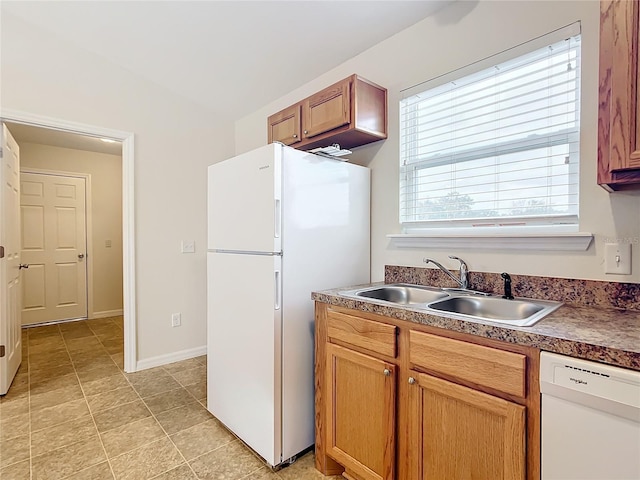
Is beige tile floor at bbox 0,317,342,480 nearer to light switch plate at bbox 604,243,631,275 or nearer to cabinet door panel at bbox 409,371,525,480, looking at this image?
cabinet door panel at bbox 409,371,525,480

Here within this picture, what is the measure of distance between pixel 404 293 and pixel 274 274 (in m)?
0.76

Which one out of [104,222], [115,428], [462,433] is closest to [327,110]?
[462,433]

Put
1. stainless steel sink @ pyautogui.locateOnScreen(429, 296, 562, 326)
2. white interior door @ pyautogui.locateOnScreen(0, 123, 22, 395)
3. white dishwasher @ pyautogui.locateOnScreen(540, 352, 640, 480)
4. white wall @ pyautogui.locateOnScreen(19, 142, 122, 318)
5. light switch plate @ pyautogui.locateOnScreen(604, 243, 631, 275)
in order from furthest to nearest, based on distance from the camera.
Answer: white wall @ pyautogui.locateOnScreen(19, 142, 122, 318), white interior door @ pyautogui.locateOnScreen(0, 123, 22, 395), stainless steel sink @ pyautogui.locateOnScreen(429, 296, 562, 326), light switch plate @ pyautogui.locateOnScreen(604, 243, 631, 275), white dishwasher @ pyautogui.locateOnScreen(540, 352, 640, 480)

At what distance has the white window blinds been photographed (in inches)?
60.2

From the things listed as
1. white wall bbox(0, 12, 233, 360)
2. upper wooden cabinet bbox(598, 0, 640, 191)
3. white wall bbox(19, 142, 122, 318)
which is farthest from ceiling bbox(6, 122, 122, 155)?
upper wooden cabinet bbox(598, 0, 640, 191)

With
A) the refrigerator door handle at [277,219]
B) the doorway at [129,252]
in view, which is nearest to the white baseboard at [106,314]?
the doorway at [129,252]

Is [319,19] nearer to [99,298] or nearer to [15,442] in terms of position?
[15,442]

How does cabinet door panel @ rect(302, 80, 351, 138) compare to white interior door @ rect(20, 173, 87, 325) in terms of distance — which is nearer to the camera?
cabinet door panel @ rect(302, 80, 351, 138)

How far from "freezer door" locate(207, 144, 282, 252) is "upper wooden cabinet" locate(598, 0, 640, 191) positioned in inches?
51.0

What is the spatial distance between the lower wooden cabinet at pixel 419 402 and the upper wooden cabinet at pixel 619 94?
673 mm

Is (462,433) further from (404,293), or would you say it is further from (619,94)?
(619,94)

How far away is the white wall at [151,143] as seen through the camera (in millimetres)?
2619

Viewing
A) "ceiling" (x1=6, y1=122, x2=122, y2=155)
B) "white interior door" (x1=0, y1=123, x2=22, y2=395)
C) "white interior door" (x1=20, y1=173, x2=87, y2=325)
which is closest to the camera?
"white interior door" (x1=0, y1=123, x2=22, y2=395)

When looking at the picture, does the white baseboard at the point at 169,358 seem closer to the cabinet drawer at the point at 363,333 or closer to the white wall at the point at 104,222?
the cabinet drawer at the point at 363,333
